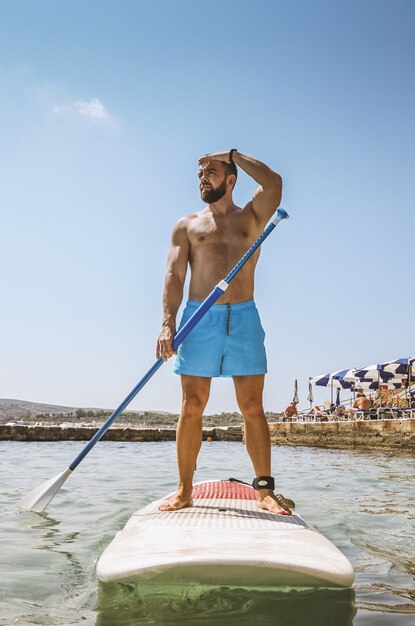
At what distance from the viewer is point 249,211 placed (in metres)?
3.71

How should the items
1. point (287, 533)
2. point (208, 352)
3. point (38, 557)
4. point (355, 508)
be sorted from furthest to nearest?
point (355, 508) → point (208, 352) → point (38, 557) → point (287, 533)

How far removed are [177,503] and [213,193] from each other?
6.35ft

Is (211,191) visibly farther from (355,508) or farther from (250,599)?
(355,508)

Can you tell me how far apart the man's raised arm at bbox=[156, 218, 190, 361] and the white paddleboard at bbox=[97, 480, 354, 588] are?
1059mm

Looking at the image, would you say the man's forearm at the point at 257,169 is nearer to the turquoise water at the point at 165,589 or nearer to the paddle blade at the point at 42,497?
the turquoise water at the point at 165,589

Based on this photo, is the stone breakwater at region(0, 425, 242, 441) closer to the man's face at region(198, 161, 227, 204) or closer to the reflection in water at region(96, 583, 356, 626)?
the man's face at region(198, 161, 227, 204)

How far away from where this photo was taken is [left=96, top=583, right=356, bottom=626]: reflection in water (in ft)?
6.57

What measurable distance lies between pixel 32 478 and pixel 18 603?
20.8 feet

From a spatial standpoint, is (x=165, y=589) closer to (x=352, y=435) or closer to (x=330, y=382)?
(x=352, y=435)

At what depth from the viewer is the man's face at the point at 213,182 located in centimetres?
374

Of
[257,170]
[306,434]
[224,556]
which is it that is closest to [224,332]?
[257,170]

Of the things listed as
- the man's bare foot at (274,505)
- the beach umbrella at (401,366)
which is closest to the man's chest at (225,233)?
the man's bare foot at (274,505)

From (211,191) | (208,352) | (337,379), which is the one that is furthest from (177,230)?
(337,379)

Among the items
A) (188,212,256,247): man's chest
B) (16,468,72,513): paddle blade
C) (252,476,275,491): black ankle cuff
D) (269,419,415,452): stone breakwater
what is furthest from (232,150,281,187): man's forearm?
(269,419,415,452): stone breakwater
